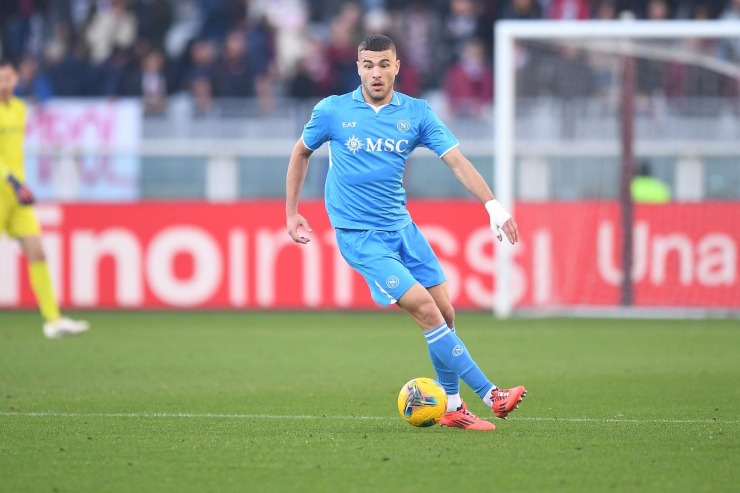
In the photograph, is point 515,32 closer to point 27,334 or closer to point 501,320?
point 501,320

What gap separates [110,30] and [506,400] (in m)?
15.5

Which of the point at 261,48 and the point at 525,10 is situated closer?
the point at 525,10

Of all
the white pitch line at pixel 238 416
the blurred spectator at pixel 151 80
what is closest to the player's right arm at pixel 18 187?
the white pitch line at pixel 238 416

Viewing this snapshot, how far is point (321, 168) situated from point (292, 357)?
235 inches

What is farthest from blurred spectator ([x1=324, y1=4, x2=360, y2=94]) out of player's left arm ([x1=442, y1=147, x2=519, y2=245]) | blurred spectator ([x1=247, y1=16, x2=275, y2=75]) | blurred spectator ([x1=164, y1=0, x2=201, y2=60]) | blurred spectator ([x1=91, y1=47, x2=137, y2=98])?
player's left arm ([x1=442, y1=147, x2=519, y2=245])

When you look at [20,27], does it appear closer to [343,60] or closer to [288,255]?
[343,60]

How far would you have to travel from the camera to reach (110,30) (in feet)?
70.0

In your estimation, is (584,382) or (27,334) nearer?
(584,382)

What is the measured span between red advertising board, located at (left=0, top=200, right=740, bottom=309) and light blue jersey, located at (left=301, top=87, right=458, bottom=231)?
847 centimetres

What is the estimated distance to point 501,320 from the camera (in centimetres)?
1548

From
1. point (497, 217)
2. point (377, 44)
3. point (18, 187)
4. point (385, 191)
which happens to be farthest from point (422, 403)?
point (18, 187)

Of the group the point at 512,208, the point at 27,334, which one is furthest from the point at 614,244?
the point at 27,334

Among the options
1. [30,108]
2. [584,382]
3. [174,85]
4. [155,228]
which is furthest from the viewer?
[174,85]

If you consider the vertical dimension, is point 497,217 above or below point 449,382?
above
